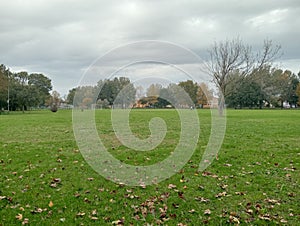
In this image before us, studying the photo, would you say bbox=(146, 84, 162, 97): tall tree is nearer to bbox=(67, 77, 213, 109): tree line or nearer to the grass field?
bbox=(67, 77, 213, 109): tree line

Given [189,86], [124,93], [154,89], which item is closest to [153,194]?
[154,89]

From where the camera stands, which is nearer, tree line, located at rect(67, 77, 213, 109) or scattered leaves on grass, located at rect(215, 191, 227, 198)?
scattered leaves on grass, located at rect(215, 191, 227, 198)

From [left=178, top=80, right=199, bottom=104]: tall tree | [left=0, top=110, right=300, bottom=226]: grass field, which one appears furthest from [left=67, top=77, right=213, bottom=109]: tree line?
[left=0, top=110, right=300, bottom=226]: grass field

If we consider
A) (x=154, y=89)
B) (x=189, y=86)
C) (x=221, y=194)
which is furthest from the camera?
(x=189, y=86)

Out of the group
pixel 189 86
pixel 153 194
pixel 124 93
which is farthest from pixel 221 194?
pixel 189 86

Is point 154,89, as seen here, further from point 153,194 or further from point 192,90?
point 192,90

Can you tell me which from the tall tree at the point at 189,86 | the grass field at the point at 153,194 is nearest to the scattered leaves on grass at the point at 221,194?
the grass field at the point at 153,194

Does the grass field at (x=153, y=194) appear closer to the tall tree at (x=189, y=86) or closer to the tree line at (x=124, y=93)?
the tree line at (x=124, y=93)

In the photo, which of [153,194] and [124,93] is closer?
[153,194]

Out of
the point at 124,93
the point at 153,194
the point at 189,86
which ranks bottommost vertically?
the point at 153,194

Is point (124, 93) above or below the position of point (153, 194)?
above

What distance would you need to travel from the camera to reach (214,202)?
559cm

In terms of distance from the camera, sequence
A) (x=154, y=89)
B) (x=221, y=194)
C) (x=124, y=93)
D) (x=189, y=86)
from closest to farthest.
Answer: (x=221, y=194), (x=154, y=89), (x=124, y=93), (x=189, y=86)

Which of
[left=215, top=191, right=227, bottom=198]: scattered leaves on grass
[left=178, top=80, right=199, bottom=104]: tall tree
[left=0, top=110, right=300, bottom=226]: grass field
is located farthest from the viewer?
[left=178, top=80, right=199, bottom=104]: tall tree
